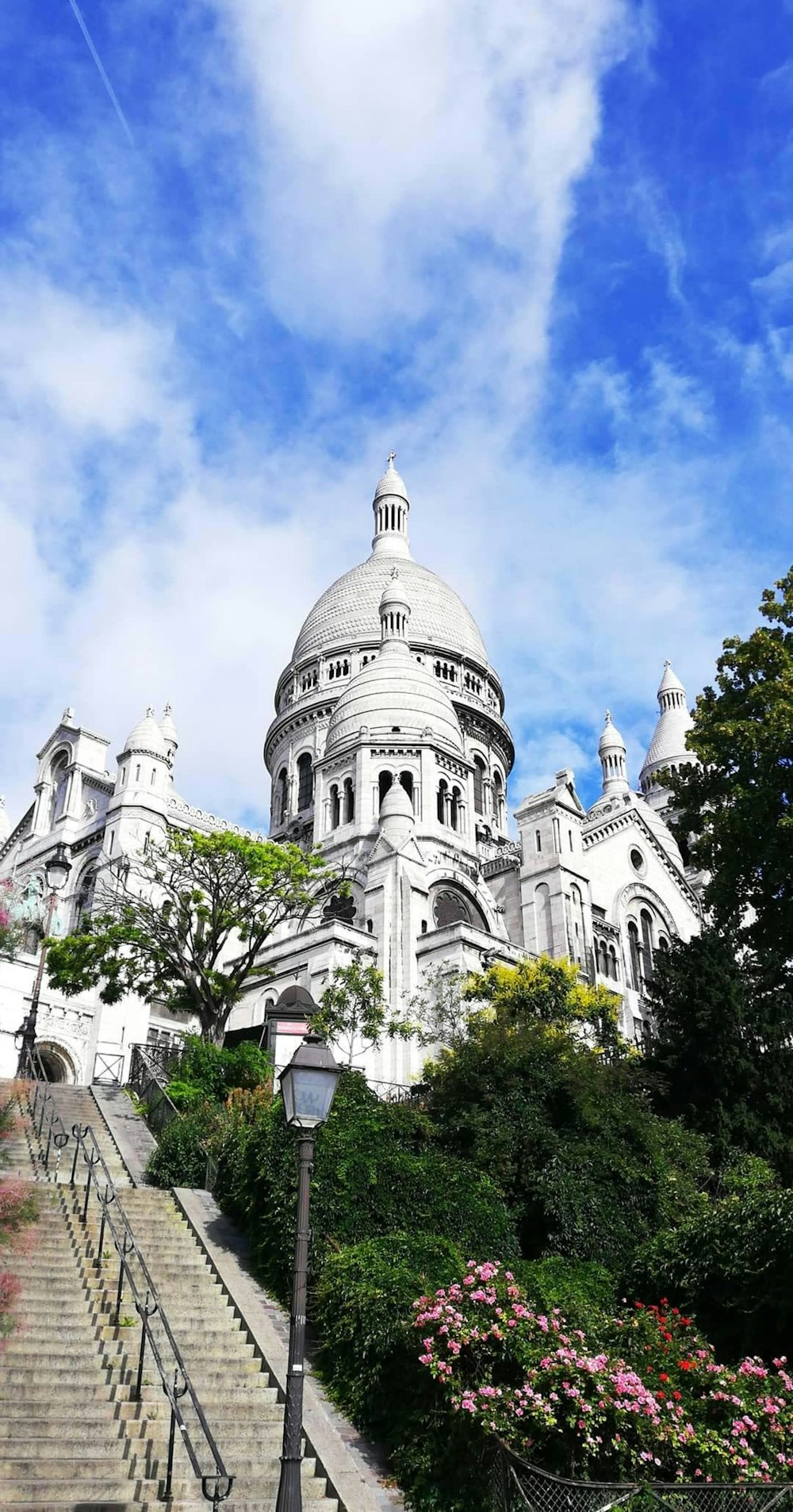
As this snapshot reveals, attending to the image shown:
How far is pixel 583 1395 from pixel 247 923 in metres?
21.9

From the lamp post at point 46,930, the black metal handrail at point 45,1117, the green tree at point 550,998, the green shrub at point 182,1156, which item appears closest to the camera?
the black metal handrail at point 45,1117

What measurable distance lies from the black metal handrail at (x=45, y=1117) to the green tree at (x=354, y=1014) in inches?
339

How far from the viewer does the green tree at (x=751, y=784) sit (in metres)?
24.0

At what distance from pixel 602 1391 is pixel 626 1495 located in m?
1.85

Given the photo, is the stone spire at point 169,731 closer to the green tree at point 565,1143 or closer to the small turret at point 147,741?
the small turret at point 147,741

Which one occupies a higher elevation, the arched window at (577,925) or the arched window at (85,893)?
the arched window at (85,893)

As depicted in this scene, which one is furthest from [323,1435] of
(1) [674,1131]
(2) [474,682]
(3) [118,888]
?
(2) [474,682]

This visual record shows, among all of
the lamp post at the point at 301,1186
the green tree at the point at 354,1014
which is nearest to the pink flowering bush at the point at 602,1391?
the lamp post at the point at 301,1186

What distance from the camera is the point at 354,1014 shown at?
34.3 meters

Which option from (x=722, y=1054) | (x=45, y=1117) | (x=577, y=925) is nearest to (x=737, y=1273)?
(x=722, y=1054)

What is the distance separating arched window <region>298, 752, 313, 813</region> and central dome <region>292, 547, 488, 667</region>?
8261mm

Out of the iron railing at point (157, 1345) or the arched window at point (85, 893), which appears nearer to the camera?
the iron railing at point (157, 1345)

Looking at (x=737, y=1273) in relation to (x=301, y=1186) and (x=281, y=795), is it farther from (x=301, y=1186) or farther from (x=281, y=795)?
(x=281, y=795)

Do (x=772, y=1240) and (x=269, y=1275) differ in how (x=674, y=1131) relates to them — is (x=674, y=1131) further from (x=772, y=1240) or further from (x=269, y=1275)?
(x=269, y=1275)
